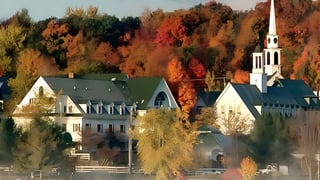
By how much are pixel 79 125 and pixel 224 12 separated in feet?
218

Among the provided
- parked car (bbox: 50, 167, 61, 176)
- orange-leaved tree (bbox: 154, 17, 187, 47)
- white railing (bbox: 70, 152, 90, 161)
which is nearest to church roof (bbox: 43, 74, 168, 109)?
white railing (bbox: 70, 152, 90, 161)

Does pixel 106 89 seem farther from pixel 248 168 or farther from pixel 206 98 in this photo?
pixel 248 168

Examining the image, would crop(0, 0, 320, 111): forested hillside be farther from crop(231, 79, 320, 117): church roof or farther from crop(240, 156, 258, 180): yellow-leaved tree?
crop(240, 156, 258, 180): yellow-leaved tree

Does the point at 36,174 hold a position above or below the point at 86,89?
below

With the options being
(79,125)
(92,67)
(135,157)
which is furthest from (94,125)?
(92,67)

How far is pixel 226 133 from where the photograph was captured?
94.8m

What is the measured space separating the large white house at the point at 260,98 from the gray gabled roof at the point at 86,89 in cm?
885

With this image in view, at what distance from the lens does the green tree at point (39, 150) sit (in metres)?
70.2

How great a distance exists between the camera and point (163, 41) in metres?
145

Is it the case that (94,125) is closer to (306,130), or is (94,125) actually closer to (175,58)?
A: (306,130)

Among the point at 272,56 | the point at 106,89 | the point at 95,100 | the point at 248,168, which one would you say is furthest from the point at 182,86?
the point at 248,168

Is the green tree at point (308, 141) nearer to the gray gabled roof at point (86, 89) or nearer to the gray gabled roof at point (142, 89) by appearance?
the gray gabled roof at point (142, 89)

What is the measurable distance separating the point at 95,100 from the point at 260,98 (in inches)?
657

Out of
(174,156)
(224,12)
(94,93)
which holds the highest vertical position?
(224,12)
